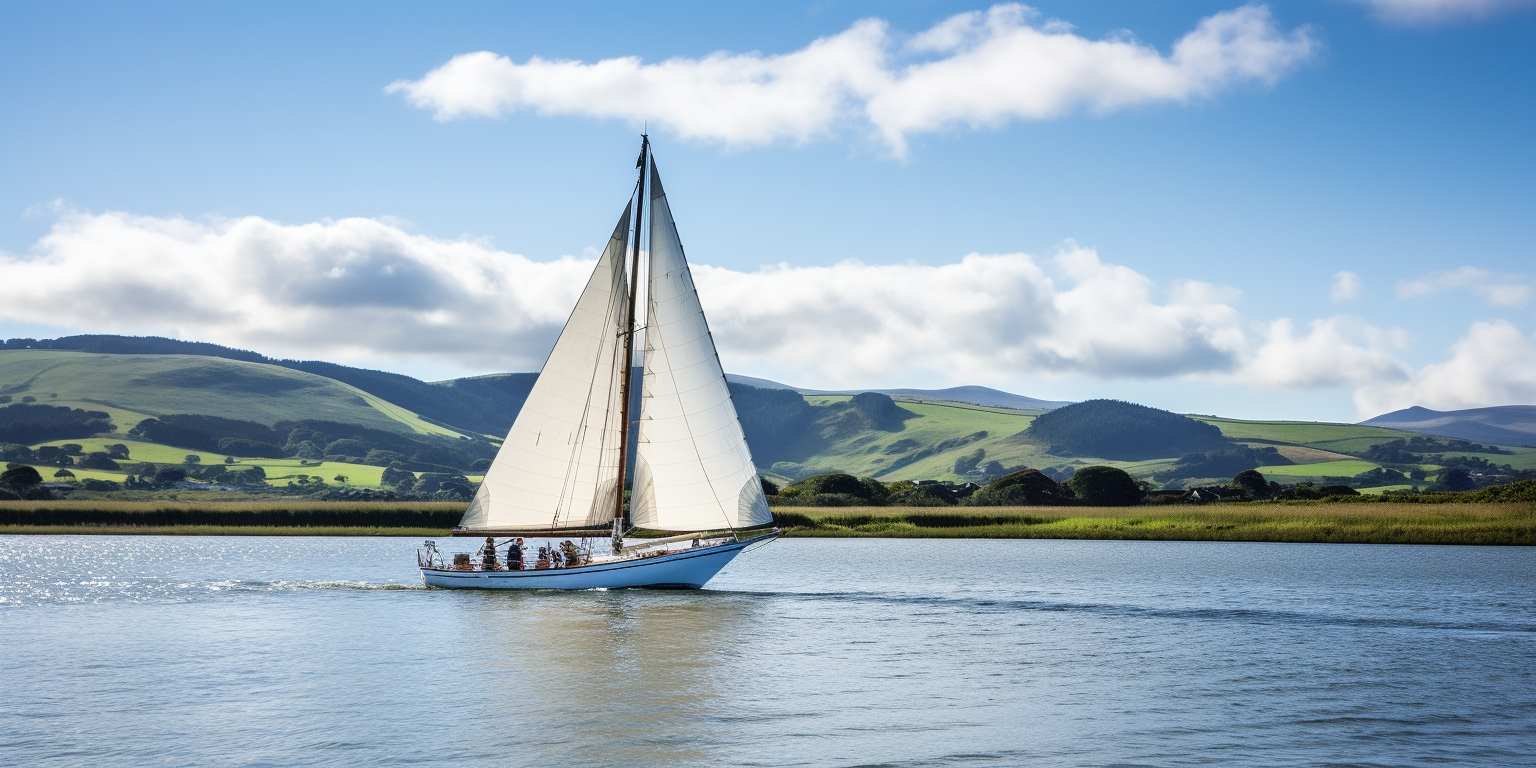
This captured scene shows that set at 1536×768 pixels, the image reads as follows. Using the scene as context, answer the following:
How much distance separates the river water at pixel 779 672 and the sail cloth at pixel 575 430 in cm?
380

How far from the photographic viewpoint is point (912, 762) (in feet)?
72.1

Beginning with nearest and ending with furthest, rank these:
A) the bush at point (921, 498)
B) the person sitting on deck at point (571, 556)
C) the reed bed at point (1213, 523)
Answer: the person sitting on deck at point (571, 556)
the reed bed at point (1213, 523)
the bush at point (921, 498)

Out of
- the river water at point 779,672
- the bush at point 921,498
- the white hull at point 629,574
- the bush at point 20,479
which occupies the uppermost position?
the bush at point 20,479

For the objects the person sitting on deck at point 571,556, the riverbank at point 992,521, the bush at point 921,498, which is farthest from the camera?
the bush at point 921,498

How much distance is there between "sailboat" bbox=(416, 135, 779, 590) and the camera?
4991 cm

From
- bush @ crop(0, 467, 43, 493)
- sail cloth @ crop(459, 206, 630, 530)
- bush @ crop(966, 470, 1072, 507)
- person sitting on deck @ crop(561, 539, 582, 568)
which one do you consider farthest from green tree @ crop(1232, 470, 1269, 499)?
bush @ crop(0, 467, 43, 493)

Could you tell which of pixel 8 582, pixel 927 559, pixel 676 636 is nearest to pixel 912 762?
pixel 676 636

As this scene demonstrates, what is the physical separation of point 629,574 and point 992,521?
6031 cm

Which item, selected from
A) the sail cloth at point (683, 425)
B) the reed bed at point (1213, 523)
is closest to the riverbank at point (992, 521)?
the reed bed at point (1213, 523)

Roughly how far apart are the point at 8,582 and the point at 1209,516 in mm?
79168

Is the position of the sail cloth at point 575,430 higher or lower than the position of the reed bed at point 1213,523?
higher

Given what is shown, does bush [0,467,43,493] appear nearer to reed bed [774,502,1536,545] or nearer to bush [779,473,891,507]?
bush [779,473,891,507]

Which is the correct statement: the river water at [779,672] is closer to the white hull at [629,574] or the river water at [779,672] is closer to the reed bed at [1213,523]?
the white hull at [629,574]

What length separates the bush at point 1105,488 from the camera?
13138 cm
